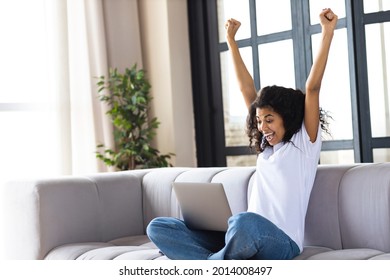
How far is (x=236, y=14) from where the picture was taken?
4.85m

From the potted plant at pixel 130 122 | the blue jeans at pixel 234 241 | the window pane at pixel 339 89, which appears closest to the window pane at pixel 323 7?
the window pane at pixel 339 89

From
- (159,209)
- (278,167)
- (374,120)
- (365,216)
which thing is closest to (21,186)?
(159,209)

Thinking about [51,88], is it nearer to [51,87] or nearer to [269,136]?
[51,87]

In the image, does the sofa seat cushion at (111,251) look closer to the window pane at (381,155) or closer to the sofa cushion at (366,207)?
the sofa cushion at (366,207)

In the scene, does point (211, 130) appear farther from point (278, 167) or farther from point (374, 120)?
point (278, 167)

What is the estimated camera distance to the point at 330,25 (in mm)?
2697

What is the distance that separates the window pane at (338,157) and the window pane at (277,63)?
507 mm

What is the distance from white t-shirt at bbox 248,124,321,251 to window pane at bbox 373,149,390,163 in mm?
1384

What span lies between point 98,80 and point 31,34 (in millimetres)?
551

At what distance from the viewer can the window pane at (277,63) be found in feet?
15.0

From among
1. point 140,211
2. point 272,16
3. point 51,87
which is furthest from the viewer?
point 51,87

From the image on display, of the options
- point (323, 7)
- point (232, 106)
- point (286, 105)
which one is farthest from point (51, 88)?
point (286, 105)

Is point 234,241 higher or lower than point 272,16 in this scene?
lower

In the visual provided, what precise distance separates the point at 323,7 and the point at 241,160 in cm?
117
